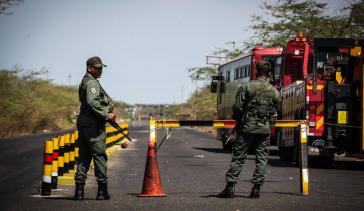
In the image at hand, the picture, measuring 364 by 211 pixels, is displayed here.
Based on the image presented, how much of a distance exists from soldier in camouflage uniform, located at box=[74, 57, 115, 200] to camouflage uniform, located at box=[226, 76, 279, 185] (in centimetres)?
190

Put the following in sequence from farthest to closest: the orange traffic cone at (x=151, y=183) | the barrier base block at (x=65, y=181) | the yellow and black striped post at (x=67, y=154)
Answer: the yellow and black striped post at (x=67, y=154), the barrier base block at (x=65, y=181), the orange traffic cone at (x=151, y=183)

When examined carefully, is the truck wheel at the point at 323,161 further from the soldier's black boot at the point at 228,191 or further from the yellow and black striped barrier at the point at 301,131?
the soldier's black boot at the point at 228,191

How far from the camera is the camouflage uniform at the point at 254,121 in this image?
42.5ft

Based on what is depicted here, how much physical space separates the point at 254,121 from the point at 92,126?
2.40 m

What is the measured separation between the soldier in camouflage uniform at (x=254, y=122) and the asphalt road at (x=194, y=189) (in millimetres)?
503

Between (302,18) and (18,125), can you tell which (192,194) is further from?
(18,125)

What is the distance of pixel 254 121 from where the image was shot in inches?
511

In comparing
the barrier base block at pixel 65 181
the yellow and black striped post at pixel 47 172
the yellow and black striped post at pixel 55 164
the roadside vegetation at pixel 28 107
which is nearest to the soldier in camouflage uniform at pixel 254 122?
the yellow and black striped post at pixel 47 172

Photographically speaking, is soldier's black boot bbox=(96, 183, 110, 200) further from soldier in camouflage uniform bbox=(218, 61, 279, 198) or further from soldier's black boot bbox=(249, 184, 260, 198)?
soldier's black boot bbox=(249, 184, 260, 198)

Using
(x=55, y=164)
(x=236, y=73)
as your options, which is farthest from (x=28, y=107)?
(x=55, y=164)

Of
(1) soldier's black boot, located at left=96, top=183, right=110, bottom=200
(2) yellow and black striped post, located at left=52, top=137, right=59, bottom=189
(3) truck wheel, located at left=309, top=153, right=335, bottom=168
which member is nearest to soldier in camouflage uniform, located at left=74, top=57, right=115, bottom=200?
(1) soldier's black boot, located at left=96, top=183, right=110, bottom=200

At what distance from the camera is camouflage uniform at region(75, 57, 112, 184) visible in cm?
1243

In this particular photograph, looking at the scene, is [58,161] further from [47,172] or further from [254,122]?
[254,122]

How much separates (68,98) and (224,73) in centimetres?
4589
